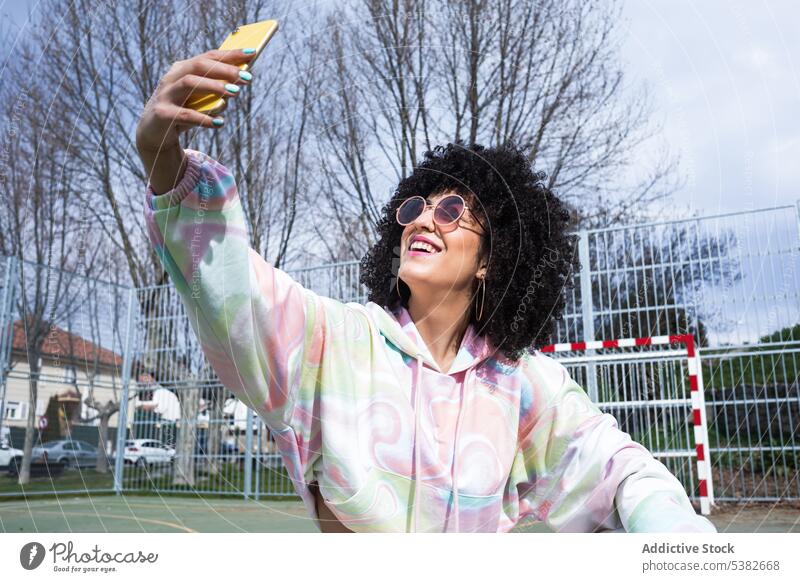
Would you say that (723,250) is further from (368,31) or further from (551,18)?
(368,31)

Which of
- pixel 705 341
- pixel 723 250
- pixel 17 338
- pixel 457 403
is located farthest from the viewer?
pixel 17 338

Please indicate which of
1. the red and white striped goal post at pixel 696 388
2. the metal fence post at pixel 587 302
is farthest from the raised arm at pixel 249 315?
the metal fence post at pixel 587 302

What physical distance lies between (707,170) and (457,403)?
0.45 m

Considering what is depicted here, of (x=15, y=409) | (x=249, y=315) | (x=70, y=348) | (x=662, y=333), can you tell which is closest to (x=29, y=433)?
(x=15, y=409)

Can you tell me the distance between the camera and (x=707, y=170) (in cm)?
92

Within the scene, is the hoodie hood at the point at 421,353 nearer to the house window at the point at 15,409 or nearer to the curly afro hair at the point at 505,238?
the curly afro hair at the point at 505,238

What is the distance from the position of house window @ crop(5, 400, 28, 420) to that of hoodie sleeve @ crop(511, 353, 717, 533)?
366cm

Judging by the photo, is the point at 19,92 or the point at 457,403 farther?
the point at 19,92

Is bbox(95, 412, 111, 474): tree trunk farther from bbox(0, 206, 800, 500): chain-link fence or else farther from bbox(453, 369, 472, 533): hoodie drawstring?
bbox(453, 369, 472, 533): hoodie drawstring

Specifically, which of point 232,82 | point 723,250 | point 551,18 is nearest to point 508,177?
point 551,18

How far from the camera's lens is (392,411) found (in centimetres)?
75

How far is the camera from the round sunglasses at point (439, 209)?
0.87 meters

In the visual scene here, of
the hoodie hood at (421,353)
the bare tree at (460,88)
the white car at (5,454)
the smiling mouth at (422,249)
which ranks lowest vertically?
the white car at (5,454)

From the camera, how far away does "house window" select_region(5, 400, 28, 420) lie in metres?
3.83
